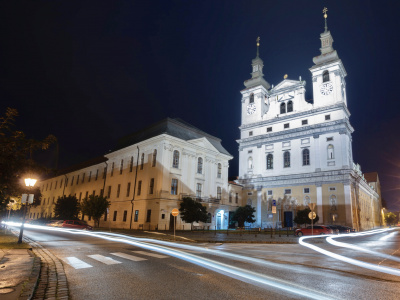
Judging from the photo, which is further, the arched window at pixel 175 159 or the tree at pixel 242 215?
the tree at pixel 242 215

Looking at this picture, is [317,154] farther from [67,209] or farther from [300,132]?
[67,209]

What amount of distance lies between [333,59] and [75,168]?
60621 millimetres

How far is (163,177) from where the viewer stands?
40.2 metres

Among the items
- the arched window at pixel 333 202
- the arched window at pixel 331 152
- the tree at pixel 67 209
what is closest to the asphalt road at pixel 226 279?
the arched window at pixel 333 202

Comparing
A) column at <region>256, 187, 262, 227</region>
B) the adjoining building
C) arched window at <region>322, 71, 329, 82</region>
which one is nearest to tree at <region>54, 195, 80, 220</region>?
the adjoining building

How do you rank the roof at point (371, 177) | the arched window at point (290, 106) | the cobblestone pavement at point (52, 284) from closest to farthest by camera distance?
the cobblestone pavement at point (52, 284), the arched window at point (290, 106), the roof at point (371, 177)

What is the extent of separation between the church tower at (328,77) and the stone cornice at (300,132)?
4.43 metres

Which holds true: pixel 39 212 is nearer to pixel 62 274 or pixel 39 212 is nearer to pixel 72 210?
pixel 72 210

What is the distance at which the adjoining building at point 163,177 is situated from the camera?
40.4 metres

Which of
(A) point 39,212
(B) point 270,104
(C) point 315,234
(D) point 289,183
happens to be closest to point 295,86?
(B) point 270,104

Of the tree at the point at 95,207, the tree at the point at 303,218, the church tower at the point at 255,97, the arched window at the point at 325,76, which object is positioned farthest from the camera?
the church tower at the point at 255,97

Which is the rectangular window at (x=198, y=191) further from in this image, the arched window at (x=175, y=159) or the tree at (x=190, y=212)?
the tree at (x=190, y=212)

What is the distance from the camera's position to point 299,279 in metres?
7.66

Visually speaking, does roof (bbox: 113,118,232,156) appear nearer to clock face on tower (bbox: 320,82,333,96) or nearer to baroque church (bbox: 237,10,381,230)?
baroque church (bbox: 237,10,381,230)
